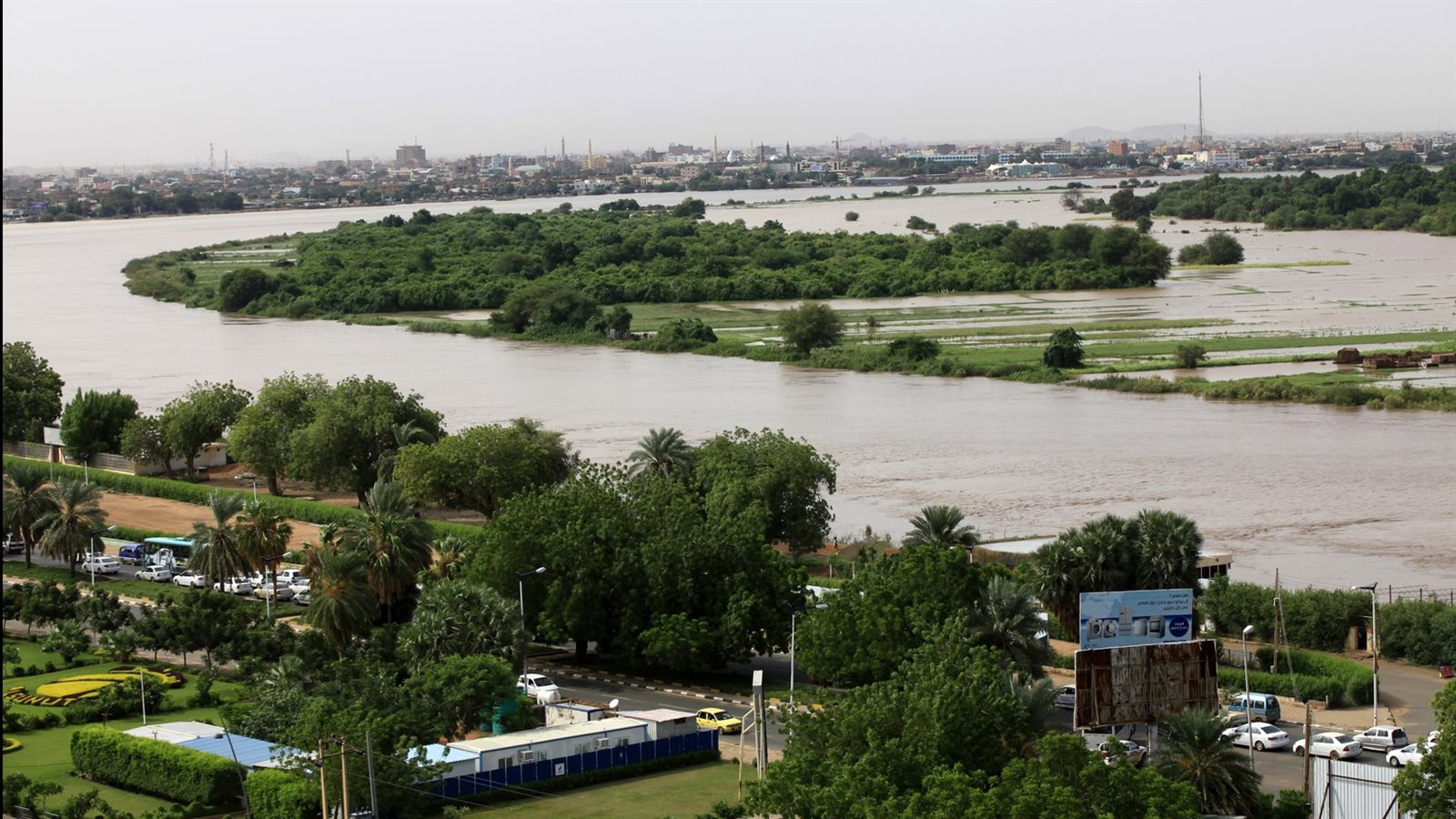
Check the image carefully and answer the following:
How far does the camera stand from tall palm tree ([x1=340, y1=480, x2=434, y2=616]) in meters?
25.4

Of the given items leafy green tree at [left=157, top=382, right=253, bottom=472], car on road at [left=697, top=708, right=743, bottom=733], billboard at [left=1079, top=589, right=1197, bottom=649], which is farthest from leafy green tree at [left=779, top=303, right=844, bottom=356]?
billboard at [left=1079, top=589, right=1197, bottom=649]

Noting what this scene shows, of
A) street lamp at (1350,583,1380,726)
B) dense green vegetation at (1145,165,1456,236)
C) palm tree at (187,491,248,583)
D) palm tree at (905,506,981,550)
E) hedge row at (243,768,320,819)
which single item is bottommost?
street lamp at (1350,583,1380,726)

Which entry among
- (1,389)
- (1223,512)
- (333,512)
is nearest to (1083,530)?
(1223,512)

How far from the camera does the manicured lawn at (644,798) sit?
18656 millimetres

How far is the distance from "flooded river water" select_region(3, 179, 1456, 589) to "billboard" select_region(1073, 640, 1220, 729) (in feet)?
35.4

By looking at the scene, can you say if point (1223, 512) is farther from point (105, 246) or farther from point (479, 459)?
point (105, 246)

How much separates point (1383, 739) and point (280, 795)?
37.1 ft

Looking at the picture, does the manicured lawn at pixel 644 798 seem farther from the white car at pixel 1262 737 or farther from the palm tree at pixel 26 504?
the palm tree at pixel 26 504

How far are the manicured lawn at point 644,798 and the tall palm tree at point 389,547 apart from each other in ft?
22.0

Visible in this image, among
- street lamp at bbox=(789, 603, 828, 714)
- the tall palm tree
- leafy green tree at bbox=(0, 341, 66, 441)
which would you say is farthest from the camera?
leafy green tree at bbox=(0, 341, 66, 441)

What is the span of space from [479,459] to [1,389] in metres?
17.1

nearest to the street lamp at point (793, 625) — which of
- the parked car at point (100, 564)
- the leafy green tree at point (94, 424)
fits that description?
the parked car at point (100, 564)

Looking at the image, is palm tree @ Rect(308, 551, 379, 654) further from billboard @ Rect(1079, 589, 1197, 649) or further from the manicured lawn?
billboard @ Rect(1079, 589, 1197, 649)

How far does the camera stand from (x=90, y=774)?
66.0 feet
